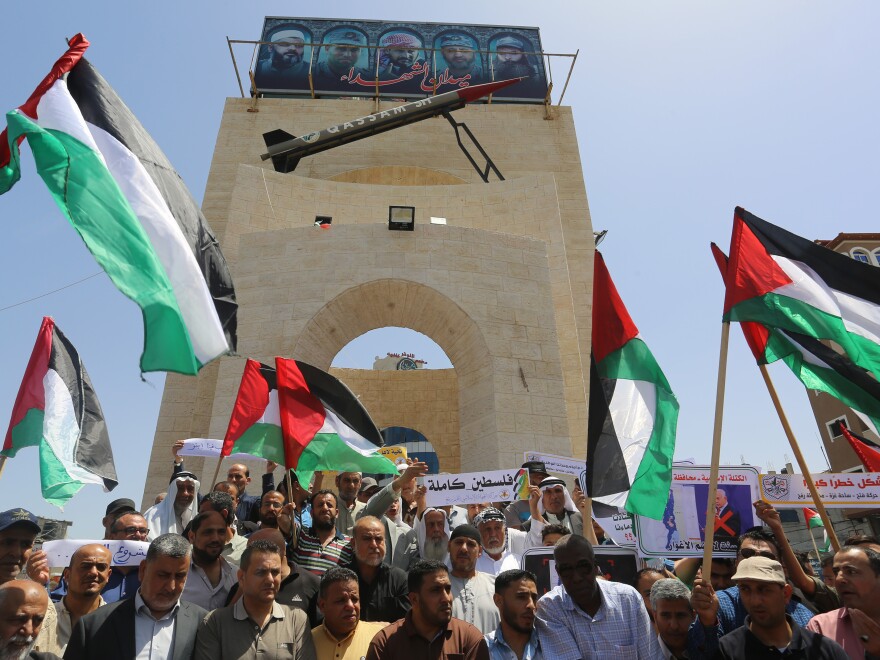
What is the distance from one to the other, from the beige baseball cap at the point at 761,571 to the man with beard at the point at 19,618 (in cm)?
325

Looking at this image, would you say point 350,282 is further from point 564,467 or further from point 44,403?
point 44,403

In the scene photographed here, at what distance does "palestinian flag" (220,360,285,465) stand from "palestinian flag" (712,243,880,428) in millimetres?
4118

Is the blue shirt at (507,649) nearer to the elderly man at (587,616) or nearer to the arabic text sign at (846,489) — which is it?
the elderly man at (587,616)

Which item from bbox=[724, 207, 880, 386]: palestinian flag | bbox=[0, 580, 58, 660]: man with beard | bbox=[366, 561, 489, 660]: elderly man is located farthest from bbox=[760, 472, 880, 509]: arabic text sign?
bbox=[0, 580, 58, 660]: man with beard

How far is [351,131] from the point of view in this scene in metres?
16.2

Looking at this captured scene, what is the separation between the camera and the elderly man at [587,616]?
313 centimetres

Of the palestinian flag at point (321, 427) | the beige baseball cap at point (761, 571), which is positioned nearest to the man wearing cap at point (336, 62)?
the palestinian flag at point (321, 427)

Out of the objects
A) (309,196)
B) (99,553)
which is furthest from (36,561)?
(309,196)

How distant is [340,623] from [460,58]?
2287 centimetres

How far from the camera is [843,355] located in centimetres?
449

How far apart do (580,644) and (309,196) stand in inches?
519

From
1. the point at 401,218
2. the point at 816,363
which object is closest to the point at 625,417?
the point at 816,363

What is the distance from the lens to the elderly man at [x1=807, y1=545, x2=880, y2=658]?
3033 mm

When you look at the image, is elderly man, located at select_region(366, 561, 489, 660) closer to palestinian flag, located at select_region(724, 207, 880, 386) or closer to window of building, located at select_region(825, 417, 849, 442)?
palestinian flag, located at select_region(724, 207, 880, 386)
